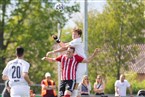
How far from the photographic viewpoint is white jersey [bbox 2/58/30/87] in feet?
55.8

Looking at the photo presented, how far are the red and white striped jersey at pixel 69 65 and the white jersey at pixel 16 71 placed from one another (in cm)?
166

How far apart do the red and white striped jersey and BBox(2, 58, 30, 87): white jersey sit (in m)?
1.66

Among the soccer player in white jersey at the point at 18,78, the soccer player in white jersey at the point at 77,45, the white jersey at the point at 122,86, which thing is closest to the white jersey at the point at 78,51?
the soccer player in white jersey at the point at 77,45

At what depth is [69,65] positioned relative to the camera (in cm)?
1847

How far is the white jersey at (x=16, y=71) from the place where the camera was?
17.0m

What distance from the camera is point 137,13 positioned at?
52.2 metres

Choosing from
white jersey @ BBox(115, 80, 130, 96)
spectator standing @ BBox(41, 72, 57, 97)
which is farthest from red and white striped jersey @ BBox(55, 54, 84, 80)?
white jersey @ BBox(115, 80, 130, 96)

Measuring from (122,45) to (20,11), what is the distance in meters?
9.04

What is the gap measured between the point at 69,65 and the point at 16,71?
1838mm

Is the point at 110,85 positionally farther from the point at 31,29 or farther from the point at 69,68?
the point at 69,68

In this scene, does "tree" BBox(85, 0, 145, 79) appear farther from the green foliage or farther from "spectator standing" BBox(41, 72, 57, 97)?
"spectator standing" BBox(41, 72, 57, 97)

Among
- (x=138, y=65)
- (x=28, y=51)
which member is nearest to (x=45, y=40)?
(x=28, y=51)

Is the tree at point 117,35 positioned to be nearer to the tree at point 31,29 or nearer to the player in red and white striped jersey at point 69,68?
the tree at point 31,29

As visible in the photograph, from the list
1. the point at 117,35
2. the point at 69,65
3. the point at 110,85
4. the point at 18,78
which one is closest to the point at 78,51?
the point at 69,65
